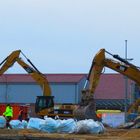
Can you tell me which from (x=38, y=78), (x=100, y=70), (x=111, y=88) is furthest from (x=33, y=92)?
(x=100, y=70)

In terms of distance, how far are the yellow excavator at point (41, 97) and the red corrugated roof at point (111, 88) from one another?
48104 mm

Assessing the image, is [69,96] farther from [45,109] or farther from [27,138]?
[27,138]

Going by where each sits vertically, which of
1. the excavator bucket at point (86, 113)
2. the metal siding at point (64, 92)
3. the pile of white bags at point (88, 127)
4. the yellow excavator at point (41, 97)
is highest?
the metal siding at point (64, 92)

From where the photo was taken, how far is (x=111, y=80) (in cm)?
9762

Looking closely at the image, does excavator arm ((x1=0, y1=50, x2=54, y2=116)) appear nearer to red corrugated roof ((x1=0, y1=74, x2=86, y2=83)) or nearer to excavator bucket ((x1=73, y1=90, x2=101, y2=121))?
excavator bucket ((x1=73, y1=90, x2=101, y2=121))

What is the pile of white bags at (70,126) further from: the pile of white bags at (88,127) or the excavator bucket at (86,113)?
the excavator bucket at (86,113)

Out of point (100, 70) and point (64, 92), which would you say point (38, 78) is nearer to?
point (100, 70)

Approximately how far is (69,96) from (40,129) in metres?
63.1

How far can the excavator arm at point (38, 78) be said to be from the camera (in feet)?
133

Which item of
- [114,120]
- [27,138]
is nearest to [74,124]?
[27,138]

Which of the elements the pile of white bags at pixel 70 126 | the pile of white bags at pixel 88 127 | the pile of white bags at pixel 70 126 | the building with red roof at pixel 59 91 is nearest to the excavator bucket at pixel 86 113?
the pile of white bags at pixel 70 126

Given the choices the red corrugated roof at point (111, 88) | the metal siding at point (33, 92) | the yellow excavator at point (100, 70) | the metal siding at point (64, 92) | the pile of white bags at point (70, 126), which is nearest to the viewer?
the pile of white bags at point (70, 126)

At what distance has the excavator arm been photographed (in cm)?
4041

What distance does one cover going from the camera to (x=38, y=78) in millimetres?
41625
